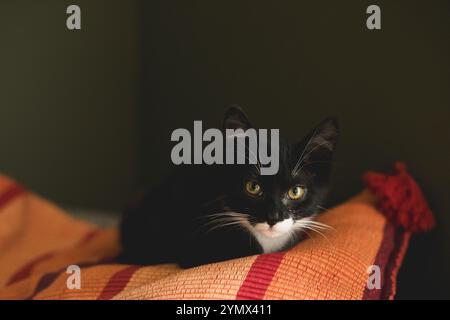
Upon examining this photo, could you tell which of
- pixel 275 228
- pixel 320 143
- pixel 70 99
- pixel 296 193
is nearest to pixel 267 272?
pixel 275 228

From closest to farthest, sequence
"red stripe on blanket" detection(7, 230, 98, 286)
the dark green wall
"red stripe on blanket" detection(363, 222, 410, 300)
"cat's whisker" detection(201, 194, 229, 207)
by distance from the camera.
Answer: "red stripe on blanket" detection(363, 222, 410, 300), "cat's whisker" detection(201, 194, 229, 207), "red stripe on blanket" detection(7, 230, 98, 286), the dark green wall

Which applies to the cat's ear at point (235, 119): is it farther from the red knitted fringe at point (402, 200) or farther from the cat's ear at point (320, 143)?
the red knitted fringe at point (402, 200)

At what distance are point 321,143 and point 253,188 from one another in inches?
7.6

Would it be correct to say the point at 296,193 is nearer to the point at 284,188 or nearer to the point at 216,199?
the point at 284,188

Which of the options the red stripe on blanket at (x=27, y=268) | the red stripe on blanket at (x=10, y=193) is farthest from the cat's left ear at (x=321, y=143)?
the red stripe on blanket at (x=10, y=193)

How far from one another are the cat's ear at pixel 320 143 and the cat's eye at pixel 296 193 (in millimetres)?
65

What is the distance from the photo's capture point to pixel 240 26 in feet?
5.11

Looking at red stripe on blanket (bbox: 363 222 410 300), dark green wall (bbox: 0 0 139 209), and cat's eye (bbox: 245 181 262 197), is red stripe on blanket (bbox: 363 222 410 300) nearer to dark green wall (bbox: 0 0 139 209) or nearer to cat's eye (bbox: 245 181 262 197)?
cat's eye (bbox: 245 181 262 197)

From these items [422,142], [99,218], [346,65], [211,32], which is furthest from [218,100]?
[99,218]

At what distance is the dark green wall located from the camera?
1863 mm

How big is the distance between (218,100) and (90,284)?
839mm

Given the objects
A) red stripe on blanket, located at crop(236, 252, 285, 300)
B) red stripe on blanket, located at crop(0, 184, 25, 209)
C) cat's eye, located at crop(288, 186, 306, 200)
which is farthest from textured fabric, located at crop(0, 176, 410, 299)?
red stripe on blanket, located at crop(0, 184, 25, 209)

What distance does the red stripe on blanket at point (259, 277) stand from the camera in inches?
36.4
